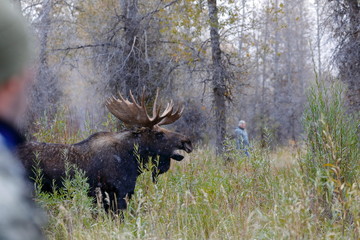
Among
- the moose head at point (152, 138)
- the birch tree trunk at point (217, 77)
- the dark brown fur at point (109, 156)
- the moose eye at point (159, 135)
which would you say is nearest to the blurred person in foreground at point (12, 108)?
the dark brown fur at point (109, 156)

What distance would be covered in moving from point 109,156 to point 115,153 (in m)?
0.11

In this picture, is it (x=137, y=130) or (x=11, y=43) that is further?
(x=137, y=130)

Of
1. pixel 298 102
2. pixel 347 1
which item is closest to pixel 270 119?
pixel 298 102

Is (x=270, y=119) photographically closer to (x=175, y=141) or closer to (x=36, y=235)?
(x=175, y=141)

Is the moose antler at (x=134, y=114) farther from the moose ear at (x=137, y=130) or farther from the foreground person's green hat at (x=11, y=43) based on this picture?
the foreground person's green hat at (x=11, y=43)

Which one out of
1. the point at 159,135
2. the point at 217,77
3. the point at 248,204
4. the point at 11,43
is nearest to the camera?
the point at 11,43

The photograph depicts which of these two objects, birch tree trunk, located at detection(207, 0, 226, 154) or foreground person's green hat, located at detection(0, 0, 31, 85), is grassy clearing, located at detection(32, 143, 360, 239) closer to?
foreground person's green hat, located at detection(0, 0, 31, 85)

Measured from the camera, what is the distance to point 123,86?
14.5m

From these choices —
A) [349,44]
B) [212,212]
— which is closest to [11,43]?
[212,212]

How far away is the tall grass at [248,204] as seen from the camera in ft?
11.1

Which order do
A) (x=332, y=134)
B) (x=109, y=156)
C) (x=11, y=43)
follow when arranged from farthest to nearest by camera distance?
(x=109, y=156)
(x=332, y=134)
(x=11, y=43)

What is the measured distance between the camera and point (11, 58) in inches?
24.9

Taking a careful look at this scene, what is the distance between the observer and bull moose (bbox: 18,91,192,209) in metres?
5.79

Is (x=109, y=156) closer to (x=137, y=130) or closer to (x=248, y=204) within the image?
(x=137, y=130)
